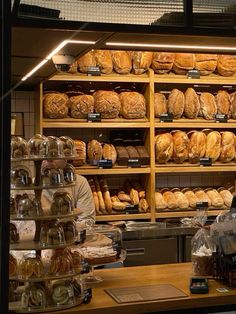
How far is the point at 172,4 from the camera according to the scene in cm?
239

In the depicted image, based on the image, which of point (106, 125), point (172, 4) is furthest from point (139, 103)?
point (172, 4)

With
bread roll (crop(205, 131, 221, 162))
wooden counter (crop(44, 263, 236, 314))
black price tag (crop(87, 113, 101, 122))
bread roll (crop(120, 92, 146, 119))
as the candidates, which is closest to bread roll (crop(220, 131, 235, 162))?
bread roll (crop(205, 131, 221, 162))

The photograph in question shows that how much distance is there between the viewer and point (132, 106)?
4.63 m

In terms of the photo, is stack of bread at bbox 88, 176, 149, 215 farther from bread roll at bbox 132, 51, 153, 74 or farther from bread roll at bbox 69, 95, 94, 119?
bread roll at bbox 132, 51, 153, 74

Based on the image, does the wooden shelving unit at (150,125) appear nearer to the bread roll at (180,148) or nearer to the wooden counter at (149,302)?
the bread roll at (180,148)

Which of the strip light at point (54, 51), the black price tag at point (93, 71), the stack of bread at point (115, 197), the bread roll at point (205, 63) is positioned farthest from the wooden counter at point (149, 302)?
the bread roll at point (205, 63)

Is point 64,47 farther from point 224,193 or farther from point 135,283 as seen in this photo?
point 224,193

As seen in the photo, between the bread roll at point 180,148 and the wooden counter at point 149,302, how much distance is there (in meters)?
2.02

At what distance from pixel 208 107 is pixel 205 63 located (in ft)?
1.31

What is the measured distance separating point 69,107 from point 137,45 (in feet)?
6.47

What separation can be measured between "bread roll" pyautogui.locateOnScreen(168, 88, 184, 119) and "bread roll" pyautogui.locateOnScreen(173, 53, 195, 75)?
8.3 inches

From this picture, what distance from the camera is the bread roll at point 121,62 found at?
15.2ft

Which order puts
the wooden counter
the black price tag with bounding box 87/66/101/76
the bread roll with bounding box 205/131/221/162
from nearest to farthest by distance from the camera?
the wooden counter < the black price tag with bounding box 87/66/101/76 < the bread roll with bounding box 205/131/221/162

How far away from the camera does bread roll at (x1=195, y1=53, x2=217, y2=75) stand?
4.90 metres
